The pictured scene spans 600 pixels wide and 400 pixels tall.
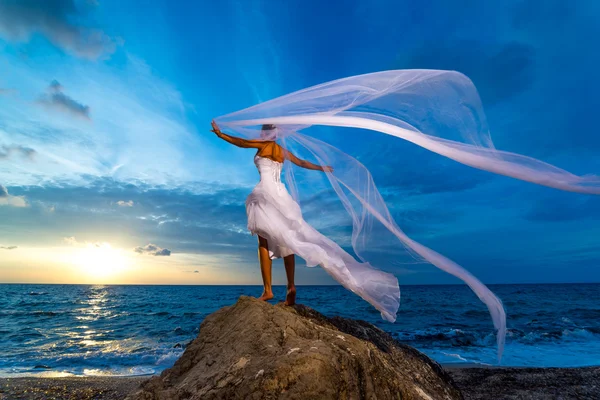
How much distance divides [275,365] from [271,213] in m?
2.30

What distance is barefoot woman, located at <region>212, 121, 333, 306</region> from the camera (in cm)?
492

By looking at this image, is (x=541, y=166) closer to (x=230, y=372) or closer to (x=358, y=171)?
(x=358, y=171)

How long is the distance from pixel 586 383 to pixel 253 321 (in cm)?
735

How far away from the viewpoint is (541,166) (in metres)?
3.83

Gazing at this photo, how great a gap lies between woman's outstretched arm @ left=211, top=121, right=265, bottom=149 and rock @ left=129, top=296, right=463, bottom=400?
2025 millimetres

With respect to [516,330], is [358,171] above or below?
above

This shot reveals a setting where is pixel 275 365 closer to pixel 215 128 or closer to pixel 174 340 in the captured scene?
pixel 215 128

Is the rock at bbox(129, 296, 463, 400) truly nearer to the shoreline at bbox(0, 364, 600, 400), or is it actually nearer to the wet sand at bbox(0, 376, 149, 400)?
the shoreline at bbox(0, 364, 600, 400)

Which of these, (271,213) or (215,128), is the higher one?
(215,128)

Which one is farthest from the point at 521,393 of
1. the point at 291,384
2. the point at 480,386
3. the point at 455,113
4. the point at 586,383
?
the point at 291,384

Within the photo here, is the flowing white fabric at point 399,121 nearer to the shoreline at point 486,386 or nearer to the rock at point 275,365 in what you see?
the rock at point 275,365

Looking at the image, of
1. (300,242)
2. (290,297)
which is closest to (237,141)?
(300,242)

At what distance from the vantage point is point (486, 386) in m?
7.47

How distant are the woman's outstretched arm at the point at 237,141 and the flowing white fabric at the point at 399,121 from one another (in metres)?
0.13
